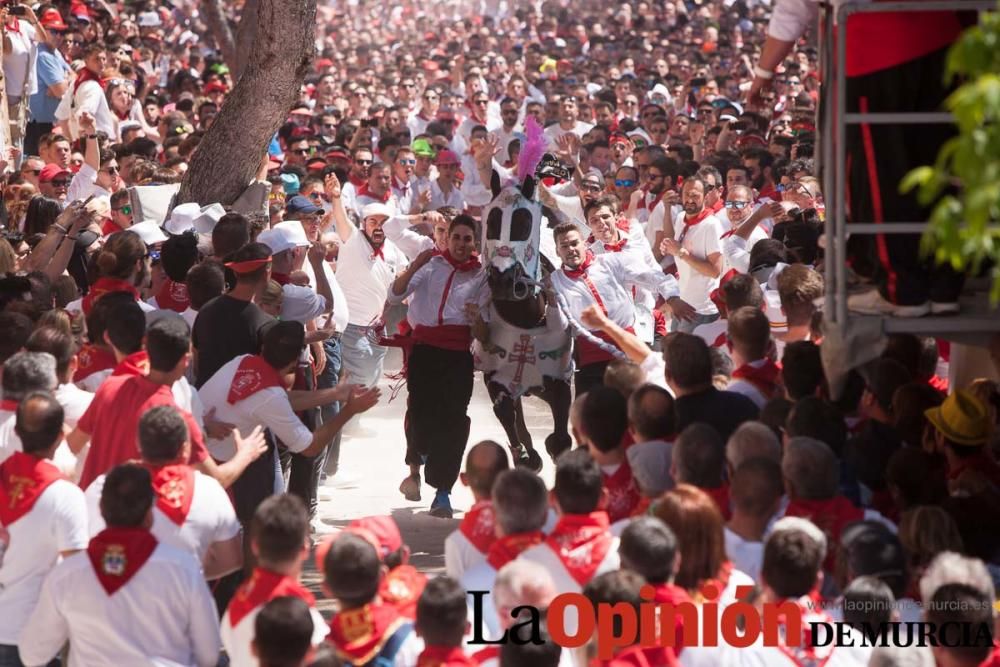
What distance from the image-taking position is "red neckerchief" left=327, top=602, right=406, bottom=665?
5145 millimetres

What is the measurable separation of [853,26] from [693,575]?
2097mm

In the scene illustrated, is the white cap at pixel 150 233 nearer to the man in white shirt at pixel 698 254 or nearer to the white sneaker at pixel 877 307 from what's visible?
the man in white shirt at pixel 698 254

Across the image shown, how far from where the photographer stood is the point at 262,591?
17.8 ft

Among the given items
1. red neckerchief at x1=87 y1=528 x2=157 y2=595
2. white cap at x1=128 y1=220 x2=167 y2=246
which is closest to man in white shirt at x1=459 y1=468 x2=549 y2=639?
red neckerchief at x1=87 y1=528 x2=157 y2=595

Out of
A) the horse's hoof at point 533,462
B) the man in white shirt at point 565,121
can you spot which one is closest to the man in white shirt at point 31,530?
the horse's hoof at point 533,462

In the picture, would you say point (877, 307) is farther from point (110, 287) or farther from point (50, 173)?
point (50, 173)

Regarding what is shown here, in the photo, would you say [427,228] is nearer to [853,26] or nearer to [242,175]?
[242,175]

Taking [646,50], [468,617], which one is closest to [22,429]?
[468,617]

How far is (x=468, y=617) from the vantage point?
562cm

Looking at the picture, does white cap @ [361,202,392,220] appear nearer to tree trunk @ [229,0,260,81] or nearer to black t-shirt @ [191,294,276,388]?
black t-shirt @ [191,294,276,388]

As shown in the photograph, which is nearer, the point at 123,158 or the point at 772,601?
the point at 772,601

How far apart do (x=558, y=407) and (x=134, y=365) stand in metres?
4.11

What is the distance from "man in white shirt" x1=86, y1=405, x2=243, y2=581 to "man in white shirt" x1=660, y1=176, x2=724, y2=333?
218 inches

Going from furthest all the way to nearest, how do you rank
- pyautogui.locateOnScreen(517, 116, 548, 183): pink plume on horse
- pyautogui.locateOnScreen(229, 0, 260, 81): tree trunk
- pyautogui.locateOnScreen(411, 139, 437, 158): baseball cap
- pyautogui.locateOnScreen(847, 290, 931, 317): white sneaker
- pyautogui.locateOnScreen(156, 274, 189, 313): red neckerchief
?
pyautogui.locateOnScreen(411, 139, 437, 158): baseball cap, pyautogui.locateOnScreen(229, 0, 260, 81): tree trunk, pyautogui.locateOnScreen(517, 116, 548, 183): pink plume on horse, pyautogui.locateOnScreen(156, 274, 189, 313): red neckerchief, pyautogui.locateOnScreen(847, 290, 931, 317): white sneaker
